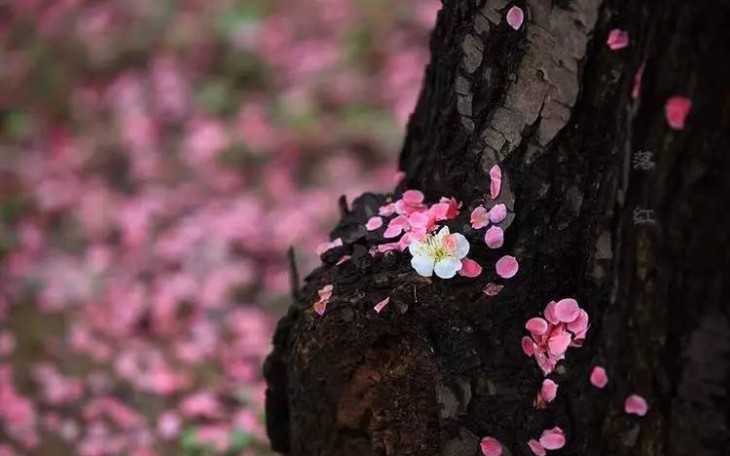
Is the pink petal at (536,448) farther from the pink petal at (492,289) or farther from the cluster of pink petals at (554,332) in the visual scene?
the pink petal at (492,289)

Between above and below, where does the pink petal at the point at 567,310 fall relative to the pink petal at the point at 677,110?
below

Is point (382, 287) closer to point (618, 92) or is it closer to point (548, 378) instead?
point (548, 378)

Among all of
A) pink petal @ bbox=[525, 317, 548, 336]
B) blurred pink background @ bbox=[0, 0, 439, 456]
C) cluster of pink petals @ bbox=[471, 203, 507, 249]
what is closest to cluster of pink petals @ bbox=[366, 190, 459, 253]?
cluster of pink petals @ bbox=[471, 203, 507, 249]

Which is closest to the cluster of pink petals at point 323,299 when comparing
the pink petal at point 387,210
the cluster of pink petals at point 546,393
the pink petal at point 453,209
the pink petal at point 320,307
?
the pink petal at point 320,307

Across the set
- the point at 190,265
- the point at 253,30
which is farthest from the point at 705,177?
the point at 253,30

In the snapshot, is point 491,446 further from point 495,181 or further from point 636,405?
point 495,181

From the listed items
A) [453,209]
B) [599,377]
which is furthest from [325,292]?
[599,377]
